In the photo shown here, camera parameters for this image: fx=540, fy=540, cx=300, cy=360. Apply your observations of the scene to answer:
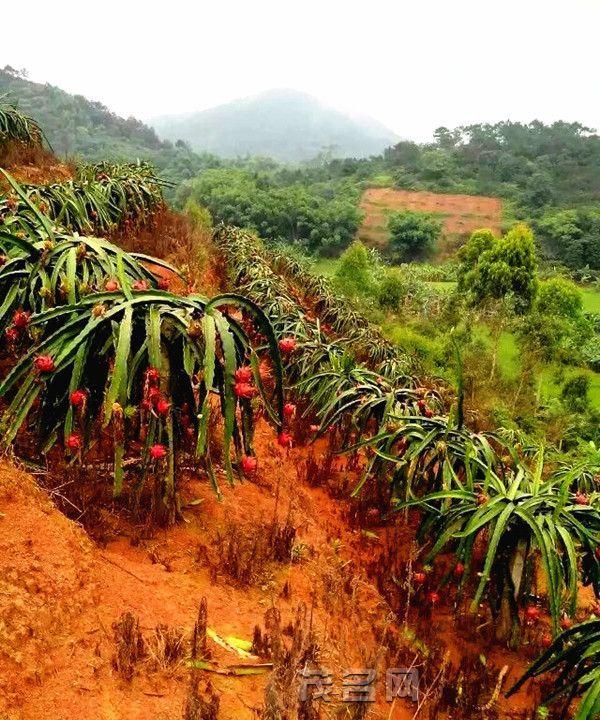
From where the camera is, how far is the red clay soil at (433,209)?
142 ft

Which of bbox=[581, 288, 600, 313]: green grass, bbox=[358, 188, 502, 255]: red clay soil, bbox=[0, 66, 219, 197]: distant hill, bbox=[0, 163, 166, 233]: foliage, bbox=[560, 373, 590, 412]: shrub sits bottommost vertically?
bbox=[560, 373, 590, 412]: shrub

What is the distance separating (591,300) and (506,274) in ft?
36.7

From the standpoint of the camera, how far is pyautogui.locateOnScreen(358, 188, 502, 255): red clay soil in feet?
142

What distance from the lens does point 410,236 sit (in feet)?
129

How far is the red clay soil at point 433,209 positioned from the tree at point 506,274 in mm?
22054

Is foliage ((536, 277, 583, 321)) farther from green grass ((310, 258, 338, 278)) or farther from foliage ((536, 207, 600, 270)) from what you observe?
foliage ((536, 207, 600, 270))

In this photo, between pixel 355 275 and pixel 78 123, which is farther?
pixel 78 123

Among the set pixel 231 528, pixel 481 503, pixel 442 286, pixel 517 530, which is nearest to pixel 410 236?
pixel 442 286

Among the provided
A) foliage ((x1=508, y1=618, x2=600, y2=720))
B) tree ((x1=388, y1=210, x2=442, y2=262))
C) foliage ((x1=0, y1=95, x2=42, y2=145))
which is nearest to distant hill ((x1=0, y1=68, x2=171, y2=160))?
tree ((x1=388, y1=210, x2=442, y2=262))

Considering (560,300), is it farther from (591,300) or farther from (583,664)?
(583,664)

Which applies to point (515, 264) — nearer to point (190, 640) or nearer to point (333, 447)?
point (333, 447)

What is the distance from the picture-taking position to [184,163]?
62.2 m

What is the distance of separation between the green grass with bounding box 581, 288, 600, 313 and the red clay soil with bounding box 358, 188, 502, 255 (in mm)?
15314

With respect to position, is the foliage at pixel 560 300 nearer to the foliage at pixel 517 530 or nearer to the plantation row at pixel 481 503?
the plantation row at pixel 481 503
